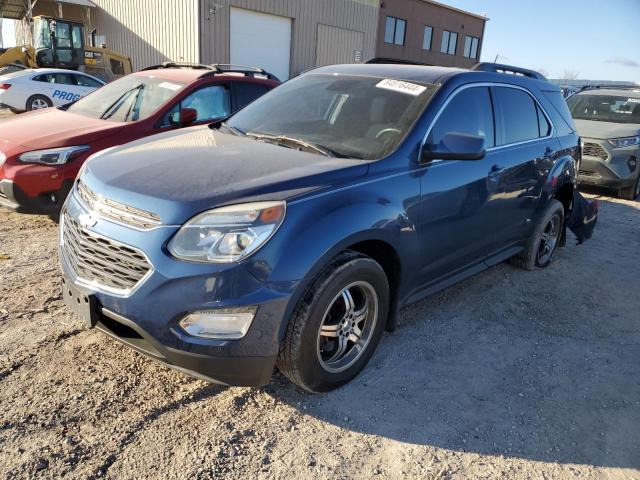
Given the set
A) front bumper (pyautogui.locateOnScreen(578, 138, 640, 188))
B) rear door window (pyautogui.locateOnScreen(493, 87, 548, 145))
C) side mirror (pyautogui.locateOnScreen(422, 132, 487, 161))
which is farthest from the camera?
front bumper (pyautogui.locateOnScreen(578, 138, 640, 188))

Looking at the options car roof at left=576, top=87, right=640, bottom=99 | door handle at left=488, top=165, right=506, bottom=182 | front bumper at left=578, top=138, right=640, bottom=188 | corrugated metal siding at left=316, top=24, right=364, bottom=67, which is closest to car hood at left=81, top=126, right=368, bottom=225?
door handle at left=488, top=165, right=506, bottom=182

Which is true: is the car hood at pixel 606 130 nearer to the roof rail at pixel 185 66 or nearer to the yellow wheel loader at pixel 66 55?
the roof rail at pixel 185 66

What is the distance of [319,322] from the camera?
2.68 meters

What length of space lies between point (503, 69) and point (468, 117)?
143cm

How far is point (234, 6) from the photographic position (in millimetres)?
23562

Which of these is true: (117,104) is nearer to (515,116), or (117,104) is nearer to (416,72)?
(416,72)

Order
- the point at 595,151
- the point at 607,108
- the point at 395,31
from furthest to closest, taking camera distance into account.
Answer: the point at 395,31
the point at 607,108
the point at 595,151

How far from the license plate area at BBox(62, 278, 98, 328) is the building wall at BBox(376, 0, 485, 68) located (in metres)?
34.0

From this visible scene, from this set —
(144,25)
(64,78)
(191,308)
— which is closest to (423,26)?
(144,25)

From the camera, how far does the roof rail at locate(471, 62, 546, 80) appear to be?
4441 mm

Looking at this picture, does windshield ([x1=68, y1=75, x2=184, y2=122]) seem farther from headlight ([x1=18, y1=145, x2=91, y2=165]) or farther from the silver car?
the silver car

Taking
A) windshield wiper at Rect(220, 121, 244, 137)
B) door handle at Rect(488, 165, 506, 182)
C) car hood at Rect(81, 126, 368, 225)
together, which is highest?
windshield wiper at Rect(220, 121, 244, 137)

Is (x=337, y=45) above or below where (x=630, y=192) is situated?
above

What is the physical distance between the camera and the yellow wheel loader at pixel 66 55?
63.8 ft
